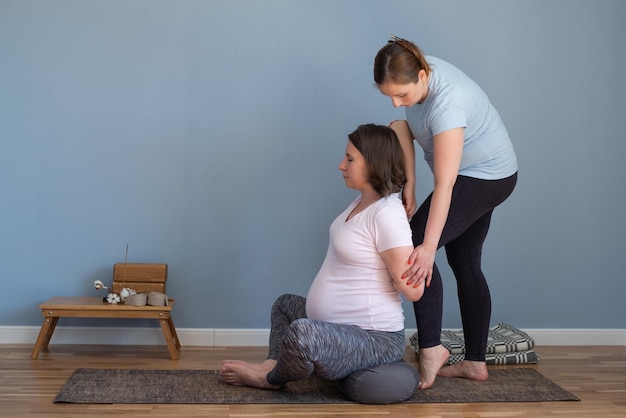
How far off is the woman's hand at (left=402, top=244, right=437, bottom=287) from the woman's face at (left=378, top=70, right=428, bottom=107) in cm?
48

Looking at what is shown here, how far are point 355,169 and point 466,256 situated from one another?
606mm

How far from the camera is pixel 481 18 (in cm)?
353

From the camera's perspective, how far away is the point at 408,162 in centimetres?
274

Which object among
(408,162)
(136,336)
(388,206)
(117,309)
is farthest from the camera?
(136,336)

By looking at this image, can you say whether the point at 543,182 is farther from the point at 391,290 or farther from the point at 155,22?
the point at 155,22

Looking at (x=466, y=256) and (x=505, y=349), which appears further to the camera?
(x=505, y=349)

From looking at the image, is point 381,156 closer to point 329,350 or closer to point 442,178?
point 442,178

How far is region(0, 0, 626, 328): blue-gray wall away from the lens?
3.30m

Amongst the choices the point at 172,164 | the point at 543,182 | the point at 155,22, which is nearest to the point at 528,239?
the point at 543,182

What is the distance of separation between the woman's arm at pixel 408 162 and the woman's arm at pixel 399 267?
33 cm

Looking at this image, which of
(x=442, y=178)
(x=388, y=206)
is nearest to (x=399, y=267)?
(x=388, y=206)

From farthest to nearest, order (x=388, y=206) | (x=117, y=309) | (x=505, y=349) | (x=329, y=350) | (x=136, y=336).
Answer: (x=136, y=336), (x=505, y=349), (x=117, y=309), (x=388, y=206), (x=329, y=350)

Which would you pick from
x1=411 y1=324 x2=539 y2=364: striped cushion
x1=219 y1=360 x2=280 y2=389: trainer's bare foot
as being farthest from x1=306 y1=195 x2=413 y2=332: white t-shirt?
x1=411 y1=324 x2=539 y2=364: striped cushion

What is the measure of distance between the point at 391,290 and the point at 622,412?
0.83 m
